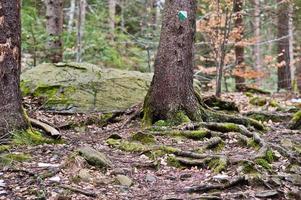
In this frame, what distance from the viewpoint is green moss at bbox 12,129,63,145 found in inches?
228

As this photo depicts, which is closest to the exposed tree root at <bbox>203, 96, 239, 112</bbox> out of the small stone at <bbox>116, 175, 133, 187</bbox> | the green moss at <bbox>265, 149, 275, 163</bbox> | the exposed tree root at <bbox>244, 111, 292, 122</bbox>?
the exposed tree root at <bbox>244, 111, 292, 122</bbox>

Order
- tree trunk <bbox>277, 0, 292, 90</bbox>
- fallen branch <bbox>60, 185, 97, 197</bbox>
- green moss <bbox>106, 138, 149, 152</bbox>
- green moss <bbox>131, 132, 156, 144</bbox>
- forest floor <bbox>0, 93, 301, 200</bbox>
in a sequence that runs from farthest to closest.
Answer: tree trunk <bbox>277, 0, 292, 90</bbox>, green moss <bbox>131, 132, 156, 144</bbox>, green moss <bbox>106, 138, 149, 152</bbox>, forest floor <bbox>0, 93, 301, 200</bbox>, fallen branch <bbox>60, 185, 97, 197</bbox>

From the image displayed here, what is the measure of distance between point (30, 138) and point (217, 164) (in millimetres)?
2508

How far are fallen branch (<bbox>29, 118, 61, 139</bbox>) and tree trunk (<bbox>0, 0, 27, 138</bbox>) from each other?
607 millimetres

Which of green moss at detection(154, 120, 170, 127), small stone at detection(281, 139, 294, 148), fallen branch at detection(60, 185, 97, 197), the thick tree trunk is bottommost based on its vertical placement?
fallen branch at detection(60, 185, 97, 197)

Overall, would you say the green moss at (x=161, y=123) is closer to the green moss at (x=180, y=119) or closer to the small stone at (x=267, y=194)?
the green moss at (x=180, y=119)

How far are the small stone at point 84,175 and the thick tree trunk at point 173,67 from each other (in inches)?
109

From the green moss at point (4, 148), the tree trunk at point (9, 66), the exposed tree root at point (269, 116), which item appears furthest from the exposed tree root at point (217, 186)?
the exposed tree root at point (269, 116)

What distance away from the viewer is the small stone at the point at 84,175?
4.73m

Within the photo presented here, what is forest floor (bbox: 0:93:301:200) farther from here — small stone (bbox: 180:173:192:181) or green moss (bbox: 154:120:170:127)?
green moss (bbox: 154:120:170:127)

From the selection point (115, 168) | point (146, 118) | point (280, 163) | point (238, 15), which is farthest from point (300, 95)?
point (115, 168)

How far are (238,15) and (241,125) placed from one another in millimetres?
6201

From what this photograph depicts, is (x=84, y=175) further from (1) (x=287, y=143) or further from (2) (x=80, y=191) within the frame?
(1) (x=287, y=143)

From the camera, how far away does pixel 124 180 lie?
4836mm
